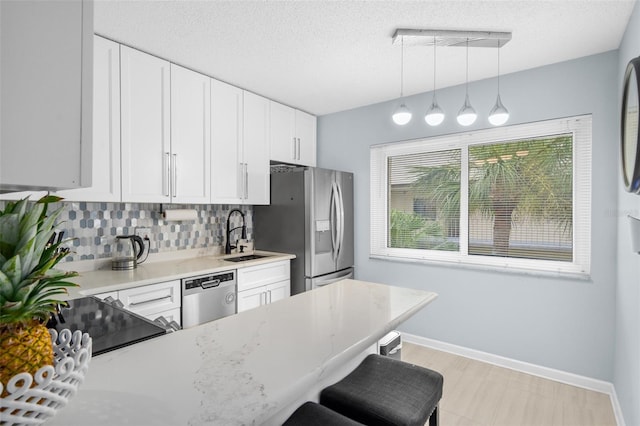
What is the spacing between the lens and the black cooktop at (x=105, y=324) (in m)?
1.12

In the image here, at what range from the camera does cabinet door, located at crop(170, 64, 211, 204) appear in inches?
104

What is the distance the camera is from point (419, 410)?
1.10 metres

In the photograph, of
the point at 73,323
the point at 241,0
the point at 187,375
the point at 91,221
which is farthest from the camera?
the point at 91,221

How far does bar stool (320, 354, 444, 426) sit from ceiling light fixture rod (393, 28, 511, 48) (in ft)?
6.42

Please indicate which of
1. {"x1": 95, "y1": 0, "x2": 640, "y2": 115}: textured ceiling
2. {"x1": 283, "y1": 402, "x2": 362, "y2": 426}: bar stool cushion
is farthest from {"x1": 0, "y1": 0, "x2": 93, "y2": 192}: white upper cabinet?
{"x1": 95, "y1": 0, "x2": 640, "y2": 115}: textured ceiling

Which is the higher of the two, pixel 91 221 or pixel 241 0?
pixel 241 0

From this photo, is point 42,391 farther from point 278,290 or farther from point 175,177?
point 278,290

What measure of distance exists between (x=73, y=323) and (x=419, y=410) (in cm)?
138

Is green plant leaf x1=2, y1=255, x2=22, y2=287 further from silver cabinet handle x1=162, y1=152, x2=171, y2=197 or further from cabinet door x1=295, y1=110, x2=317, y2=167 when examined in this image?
cabinet door x1=295, y1=110, x2=317, y2=167

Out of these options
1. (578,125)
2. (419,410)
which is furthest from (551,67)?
(419,410)

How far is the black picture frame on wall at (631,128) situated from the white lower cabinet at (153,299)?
2.69 metres

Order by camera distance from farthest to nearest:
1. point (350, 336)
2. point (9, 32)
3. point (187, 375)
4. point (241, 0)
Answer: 1. point (241, 0)
2. point (350, 336)
3. point (187, 375)
4. point (9, 32)

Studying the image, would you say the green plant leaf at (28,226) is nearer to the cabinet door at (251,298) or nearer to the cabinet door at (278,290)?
the cabinet door at (251,298)

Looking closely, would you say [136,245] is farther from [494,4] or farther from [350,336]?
[494,4]
